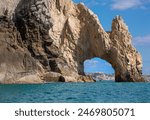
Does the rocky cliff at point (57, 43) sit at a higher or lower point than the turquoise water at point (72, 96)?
higher

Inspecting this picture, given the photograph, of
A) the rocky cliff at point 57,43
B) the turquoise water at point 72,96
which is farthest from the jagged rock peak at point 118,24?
the turquoise water at point 72,96

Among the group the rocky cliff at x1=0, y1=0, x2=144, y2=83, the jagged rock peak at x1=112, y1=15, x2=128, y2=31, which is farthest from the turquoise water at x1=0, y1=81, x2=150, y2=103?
the jagged rock peak at x1=112, y1=15, x2=128, y2=31

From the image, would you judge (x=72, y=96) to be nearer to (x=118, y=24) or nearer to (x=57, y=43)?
(x=57, y=43)

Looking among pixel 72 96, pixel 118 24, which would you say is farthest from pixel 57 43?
pixel 72 96

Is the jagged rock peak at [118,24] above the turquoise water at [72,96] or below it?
above

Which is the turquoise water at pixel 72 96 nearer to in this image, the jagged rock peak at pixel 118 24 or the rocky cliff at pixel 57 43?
the rocky cliff at pixel 57 43

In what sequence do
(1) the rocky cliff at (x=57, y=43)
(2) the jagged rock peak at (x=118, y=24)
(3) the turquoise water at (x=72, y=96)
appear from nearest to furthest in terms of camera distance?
(3) the turquoise water at (x=72, y=96), (1) the rocky cliff at (x=57, y=43), (2) the jagged rock peak at (x=118, y=24)

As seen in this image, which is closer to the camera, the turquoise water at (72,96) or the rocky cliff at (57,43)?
the turquoise water at (72,96)

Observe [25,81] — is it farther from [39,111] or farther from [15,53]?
[39,111]

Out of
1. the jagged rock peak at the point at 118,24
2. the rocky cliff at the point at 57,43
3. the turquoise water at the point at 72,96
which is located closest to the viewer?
the turquoise water at the point at 72,96
